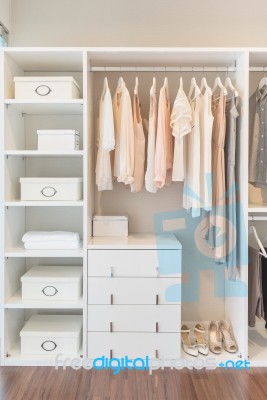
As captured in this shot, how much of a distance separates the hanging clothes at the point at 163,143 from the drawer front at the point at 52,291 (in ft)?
2.92

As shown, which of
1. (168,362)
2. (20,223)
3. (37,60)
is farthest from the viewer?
(20,223)

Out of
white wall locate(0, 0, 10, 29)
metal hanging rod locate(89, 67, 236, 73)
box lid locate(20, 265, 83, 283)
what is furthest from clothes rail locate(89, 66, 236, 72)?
Result: box lid locate(20, 265, 83, 283)

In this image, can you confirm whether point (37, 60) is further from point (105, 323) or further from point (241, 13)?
point (105, 323)

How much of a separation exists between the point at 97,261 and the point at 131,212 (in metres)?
0.65

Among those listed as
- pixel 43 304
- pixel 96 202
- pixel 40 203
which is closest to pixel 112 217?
pixel 96 202

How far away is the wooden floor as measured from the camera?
2.21 m

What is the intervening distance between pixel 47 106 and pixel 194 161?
3.46ft

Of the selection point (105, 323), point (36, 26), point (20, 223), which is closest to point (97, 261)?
point (105, 323)

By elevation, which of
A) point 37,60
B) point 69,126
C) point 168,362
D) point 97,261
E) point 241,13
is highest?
point 241,13

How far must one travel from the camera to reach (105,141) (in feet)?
8.36

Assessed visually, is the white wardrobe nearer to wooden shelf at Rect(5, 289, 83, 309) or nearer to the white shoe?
wooden shelf at Rect(5, 289, 83, 309)

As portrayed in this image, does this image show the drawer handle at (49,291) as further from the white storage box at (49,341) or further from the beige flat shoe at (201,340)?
the beige flat shoe at (201,340)

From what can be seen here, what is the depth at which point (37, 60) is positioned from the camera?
2707mm

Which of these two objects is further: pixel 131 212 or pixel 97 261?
pixel 131 212
